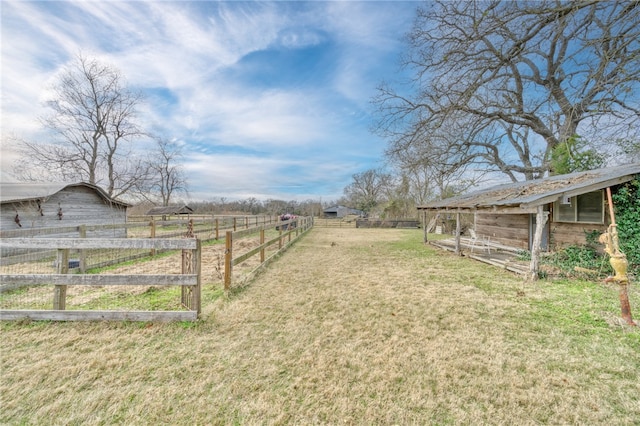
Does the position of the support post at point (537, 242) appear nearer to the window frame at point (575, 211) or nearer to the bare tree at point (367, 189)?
the window frame at point (575, 211)

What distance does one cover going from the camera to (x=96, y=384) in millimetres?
2295

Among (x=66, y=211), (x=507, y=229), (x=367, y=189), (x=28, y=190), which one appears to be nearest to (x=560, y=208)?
(x=507, y=229)

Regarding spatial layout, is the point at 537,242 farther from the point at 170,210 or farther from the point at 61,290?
the point at 170,210

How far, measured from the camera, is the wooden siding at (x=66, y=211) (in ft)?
30.4

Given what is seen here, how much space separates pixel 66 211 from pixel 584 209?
743 inches

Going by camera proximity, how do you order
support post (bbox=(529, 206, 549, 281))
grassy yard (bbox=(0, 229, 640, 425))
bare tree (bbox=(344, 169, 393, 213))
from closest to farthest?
grassy yard (bbox=(0, 229, 640, 425)) → support post (bbox=(529, 206, 549, 281)) → bare tree (bbox=(344, 169, 393, 213))

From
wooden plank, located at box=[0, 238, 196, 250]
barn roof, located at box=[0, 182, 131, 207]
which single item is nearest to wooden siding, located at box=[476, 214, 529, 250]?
wooden plank, located at box=[0, 238, 196, 250]

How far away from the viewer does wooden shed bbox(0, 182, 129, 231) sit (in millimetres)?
9234

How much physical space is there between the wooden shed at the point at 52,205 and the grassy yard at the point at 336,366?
9254 mm

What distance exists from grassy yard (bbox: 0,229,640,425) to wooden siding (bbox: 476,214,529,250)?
17.2 feet

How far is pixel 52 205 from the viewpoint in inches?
413

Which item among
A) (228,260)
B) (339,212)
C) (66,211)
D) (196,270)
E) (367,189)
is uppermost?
(367,189)

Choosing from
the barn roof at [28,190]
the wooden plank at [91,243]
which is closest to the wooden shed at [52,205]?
the barn roof at [28,190]

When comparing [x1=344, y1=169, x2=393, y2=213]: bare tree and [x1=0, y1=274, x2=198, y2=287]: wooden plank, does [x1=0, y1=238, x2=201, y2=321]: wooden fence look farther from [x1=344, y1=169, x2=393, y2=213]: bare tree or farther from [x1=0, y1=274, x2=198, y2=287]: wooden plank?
[x1=344, y1=169, x2=393, y2=213]: bare tree
